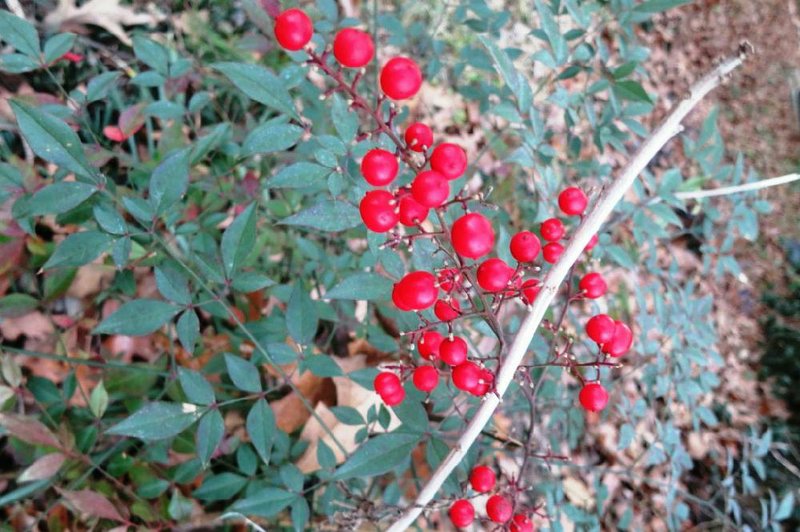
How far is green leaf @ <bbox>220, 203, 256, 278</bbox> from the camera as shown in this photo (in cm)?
100

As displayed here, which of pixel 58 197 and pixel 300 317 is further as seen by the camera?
pixel 300 317

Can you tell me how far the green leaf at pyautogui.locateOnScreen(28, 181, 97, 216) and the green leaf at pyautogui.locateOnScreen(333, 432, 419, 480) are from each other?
611 mm

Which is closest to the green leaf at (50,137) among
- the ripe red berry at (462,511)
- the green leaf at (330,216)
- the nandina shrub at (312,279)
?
the nandina shrub at (312,279)

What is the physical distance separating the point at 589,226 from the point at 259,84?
1.72 ft

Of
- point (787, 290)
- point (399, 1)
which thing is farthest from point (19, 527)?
point (787, 290)

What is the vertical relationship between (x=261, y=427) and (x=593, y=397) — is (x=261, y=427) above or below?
below

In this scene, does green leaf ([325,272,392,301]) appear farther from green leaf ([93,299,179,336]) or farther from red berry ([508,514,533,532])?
red berry ([508,514,533,532])

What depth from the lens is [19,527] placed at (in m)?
1.43

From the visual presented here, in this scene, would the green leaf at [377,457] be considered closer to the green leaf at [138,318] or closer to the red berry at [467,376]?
the red berry at [467,376]

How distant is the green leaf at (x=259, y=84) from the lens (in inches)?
33.8

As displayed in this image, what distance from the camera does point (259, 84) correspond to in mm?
873

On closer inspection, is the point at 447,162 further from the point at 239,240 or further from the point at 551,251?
the point at 239,240

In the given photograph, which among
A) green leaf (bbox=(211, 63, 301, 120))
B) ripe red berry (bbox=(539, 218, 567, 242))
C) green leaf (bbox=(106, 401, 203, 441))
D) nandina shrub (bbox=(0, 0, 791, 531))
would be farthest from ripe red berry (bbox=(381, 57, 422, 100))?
green leaf (bbox=(106, 401, 203, 441))

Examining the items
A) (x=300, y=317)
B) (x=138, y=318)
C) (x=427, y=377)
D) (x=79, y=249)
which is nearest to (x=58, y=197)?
(x=79, y=249)
